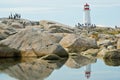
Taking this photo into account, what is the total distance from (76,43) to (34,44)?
816 cm

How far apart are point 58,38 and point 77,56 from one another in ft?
25.8

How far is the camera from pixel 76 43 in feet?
144

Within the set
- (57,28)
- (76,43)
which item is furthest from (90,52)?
(57,28)

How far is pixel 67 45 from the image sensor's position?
4403cm

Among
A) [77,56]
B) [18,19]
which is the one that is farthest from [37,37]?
[18,19]

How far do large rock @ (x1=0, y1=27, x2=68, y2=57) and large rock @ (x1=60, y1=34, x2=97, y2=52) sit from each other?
575cm

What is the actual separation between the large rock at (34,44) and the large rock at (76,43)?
5754mm

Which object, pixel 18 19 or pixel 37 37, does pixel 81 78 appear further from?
pixel 18 19

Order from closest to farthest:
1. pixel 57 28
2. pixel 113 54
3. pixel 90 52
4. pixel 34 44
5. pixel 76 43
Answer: pixel 113 54, pixel 34 44, pixel 90 52, pixel 76 43, pixel 57 28

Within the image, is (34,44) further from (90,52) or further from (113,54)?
(90,52)

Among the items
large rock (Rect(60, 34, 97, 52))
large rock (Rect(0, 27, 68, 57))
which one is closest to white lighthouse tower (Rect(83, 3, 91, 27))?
large rock (Rect(60, 34, 97, 52))

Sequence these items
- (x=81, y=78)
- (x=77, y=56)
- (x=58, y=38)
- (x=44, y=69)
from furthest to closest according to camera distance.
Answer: (x=58, y=38), (x=77, y=56), (x=44, y=69), (x=81, y=78)

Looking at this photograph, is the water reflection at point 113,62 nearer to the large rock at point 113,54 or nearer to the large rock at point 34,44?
the large rock at point 113,54

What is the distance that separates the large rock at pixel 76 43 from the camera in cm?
4381
